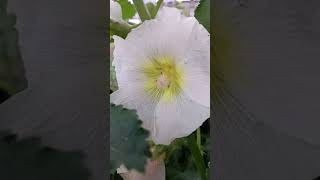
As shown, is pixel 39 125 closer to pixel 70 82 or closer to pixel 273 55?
pixel 70 82

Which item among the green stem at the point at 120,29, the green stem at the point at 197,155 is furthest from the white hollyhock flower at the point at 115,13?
the green stem at the point at 197,155

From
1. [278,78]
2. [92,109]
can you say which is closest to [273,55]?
[278,78]

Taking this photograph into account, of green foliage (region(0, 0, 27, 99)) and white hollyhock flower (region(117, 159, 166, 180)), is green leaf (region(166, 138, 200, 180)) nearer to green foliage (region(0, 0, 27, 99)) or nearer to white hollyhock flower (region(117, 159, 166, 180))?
white hollyhock flower (region(117, 159, 166, 180))

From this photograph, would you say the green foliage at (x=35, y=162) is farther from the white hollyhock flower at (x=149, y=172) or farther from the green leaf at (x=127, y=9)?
the green leaf at (x=127, y=9)

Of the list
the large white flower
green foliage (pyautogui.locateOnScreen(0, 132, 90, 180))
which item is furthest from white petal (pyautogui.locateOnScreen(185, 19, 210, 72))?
green foliage (pyautogui.locateOnScreen(0, 132, 90, 180))

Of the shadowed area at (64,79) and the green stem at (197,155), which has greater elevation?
the shadowed area at (64,79)

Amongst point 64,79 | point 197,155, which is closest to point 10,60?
point 64,79

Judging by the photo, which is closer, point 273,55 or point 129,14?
point 273,55
